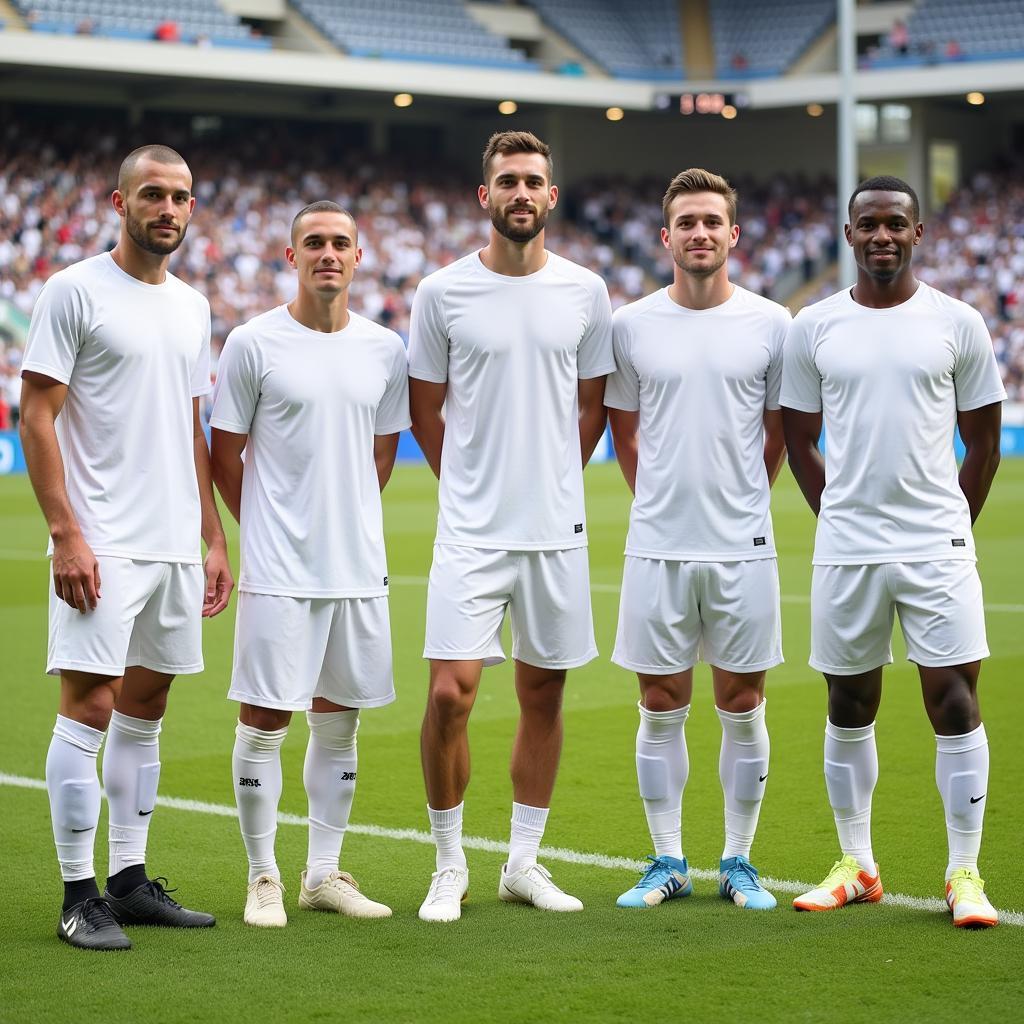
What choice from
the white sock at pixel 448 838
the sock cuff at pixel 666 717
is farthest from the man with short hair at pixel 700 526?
the white sock at pixel 448 838

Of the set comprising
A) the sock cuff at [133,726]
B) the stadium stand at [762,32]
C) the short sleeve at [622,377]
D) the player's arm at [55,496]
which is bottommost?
the sock cuff at [133,726]

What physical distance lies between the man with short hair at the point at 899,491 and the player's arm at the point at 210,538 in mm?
1879

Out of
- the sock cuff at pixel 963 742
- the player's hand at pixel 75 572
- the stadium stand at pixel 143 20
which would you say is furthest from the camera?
the stadium stand at pixel 143 20

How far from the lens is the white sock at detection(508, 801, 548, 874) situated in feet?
17.5

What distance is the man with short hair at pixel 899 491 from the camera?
16.7 ft

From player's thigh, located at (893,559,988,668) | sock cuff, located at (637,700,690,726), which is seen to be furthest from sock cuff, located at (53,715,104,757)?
player's thigh, located at (893,559,988,668)

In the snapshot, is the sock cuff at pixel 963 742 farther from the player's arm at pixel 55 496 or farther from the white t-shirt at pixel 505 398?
the player's arm at pixel 55 496

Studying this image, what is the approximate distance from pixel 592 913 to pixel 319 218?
92.4 inches

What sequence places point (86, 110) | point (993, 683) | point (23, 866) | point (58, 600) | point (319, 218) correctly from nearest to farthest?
1. point (58, 600)
2. point (319, 218)
3. point (23, 866)
4. point (993, 683)
5. point (86, 110)

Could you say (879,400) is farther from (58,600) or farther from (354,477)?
(58,600)

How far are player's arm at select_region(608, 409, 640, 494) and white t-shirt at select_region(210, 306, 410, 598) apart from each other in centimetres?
86

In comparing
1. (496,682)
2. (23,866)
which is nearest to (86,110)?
(496,682)

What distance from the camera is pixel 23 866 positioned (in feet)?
18.8

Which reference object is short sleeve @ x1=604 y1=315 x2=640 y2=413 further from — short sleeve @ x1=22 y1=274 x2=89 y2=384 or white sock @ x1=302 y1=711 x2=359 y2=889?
short sleeve @ x1=22 y1=274 x2=89 y2=384
